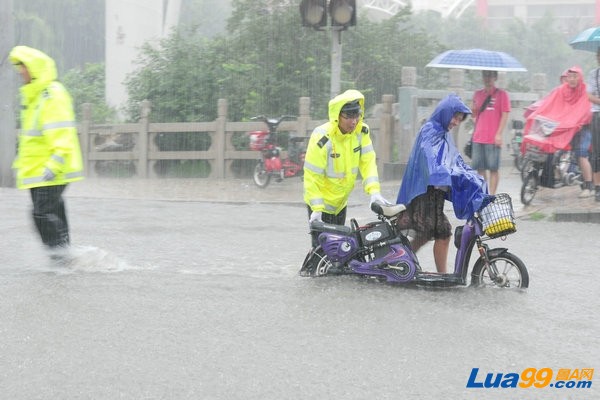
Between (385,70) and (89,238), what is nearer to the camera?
(89,238)

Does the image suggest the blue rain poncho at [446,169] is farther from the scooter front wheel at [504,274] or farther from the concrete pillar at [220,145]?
the concrete pillar at [220,145]

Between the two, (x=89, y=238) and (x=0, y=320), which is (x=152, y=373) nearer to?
(x=0, y=320)

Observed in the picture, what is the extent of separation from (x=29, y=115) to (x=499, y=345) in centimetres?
431

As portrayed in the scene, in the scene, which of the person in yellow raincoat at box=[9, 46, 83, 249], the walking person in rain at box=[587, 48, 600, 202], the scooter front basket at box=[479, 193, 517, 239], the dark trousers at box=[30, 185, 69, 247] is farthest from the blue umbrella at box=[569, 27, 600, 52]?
the dark trousers at box=[30, 185, 69, 247]

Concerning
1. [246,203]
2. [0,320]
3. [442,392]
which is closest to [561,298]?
[442,392]

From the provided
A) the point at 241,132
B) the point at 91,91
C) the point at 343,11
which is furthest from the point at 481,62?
the point at 91,91

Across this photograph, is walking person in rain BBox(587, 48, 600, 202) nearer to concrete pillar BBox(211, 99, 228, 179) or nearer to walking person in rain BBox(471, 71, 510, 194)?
walking person in rain BBox(471, 71, 510, 194)

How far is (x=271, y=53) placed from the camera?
22.2m

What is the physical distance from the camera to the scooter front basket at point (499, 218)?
282 inches

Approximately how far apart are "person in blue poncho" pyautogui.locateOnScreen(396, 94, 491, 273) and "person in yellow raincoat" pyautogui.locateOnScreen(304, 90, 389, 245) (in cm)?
28

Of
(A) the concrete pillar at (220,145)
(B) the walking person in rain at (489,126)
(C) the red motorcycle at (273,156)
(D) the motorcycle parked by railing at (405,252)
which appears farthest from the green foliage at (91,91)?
(D) the motorcycle parked by railing at (405,252)

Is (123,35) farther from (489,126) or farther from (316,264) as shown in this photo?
(316,264)

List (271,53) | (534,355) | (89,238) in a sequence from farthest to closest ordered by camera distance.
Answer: (271,53)
(89,238)
(534,355)

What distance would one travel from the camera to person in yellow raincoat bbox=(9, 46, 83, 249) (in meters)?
7.84
